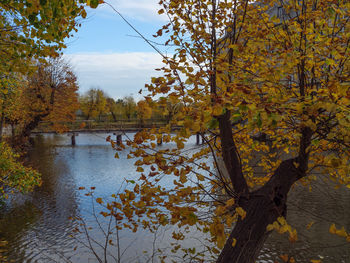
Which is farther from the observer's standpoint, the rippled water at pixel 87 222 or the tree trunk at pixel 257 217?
the rippled water at pixel 87 222

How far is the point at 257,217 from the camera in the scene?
361 cm

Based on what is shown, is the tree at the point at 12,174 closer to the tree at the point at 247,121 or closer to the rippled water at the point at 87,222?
the rippled water at the point at 87,222

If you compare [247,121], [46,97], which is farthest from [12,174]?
[46,97]

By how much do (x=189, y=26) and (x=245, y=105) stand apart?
270cm

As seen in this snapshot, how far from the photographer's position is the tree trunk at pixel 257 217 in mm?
3549

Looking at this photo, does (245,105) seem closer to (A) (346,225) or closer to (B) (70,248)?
(B) (70,248)

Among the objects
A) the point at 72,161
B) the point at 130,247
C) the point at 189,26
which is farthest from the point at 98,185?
the point at 189,26

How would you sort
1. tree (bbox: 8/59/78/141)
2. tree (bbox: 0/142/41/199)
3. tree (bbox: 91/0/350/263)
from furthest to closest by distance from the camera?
tree (bbox: 8/59/78/141), tree (bbox: 0/142/41/199), tree (bbox: 91/0/350/263)

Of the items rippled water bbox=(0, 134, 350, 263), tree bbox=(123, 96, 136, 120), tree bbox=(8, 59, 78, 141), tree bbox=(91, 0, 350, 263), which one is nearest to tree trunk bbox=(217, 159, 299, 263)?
tree bbox=(91, 0, 350, 263)

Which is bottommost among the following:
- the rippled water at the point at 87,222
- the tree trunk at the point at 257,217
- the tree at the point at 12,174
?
the rippled water at the point at 87,222

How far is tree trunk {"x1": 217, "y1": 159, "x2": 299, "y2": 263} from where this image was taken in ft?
11.6

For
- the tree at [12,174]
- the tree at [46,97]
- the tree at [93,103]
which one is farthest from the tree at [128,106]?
the tree at [12,174]

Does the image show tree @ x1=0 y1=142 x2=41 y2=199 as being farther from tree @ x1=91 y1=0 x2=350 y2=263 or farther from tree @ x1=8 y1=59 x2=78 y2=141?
tree @ x1=8 y1=59 x2=78 y2=141

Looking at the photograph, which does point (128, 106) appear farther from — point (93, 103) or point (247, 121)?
point (247, 121)
